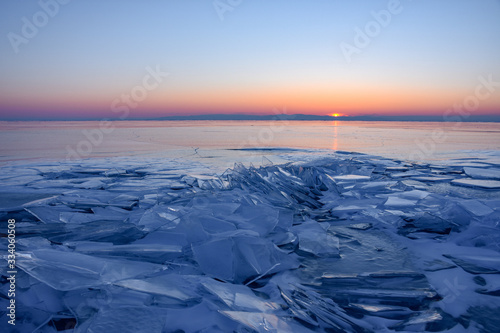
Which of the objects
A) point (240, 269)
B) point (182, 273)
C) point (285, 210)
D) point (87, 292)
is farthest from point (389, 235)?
point (87, 292)

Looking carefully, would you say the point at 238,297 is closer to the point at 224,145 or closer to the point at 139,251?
the point at 139,251

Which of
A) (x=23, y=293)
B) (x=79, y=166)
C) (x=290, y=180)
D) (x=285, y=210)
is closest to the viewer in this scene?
(x=23, y=293)

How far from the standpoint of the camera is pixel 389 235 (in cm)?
180

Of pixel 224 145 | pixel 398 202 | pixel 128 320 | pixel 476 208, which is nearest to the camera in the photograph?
Result: pixel 128 320

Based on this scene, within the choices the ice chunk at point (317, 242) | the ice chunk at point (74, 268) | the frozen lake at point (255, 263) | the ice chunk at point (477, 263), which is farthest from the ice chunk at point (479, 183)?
the ice chunk at point (74, 268)

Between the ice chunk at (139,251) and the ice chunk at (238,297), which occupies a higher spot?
the ice chunk at (139,251)

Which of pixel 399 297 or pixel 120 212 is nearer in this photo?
pixel 399 297

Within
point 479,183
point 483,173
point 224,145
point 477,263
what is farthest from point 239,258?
point 224,145

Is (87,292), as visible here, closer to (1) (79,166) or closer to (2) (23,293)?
(2) (23,293)

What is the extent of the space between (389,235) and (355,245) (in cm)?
31

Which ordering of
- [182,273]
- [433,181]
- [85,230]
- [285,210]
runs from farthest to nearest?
[433,181]
[285,210]
[85,230]
[182,273]

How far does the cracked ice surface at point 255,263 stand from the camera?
1.01 metres

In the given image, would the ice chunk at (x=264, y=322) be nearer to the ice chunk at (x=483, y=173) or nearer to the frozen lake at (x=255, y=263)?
A: the frozen lake at (x=255, y=263)

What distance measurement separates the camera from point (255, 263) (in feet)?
4.40
